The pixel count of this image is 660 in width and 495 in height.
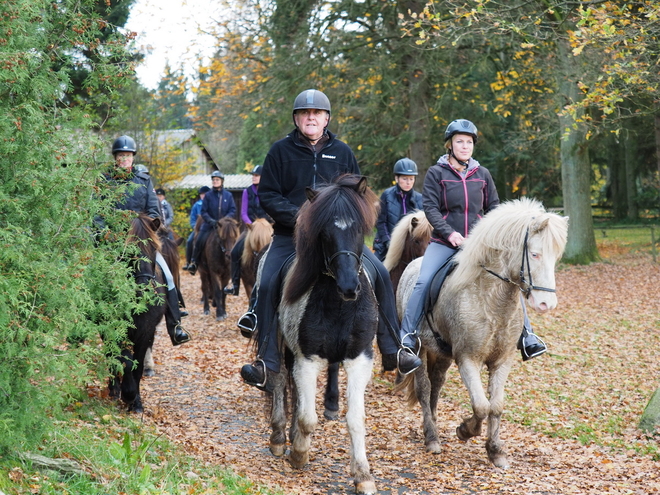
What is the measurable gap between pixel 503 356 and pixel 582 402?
128 inches

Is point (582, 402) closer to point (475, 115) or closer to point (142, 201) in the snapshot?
point (142, 201)

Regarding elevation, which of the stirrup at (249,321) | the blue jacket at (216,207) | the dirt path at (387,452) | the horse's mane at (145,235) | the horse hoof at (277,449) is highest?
the blue jacket at (216,207)

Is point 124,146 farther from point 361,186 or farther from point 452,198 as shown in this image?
point 452,198

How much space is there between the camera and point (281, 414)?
629cm

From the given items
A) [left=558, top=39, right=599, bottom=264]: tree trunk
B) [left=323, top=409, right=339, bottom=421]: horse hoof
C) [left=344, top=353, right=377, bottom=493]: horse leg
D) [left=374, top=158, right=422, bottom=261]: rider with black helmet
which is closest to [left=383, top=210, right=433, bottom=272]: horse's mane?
[left=374, top=158, right=422, bottom=261]: rider with black helmet

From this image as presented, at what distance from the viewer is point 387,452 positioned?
671cm

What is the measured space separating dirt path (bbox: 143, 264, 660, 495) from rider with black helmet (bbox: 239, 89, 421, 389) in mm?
900

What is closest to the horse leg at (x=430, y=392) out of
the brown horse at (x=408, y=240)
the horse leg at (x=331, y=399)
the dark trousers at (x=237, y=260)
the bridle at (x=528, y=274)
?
the horse leg at (x=331, y=399)

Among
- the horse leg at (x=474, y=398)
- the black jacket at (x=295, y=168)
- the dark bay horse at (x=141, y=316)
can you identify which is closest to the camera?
the horse leg at (x=474, y=398)

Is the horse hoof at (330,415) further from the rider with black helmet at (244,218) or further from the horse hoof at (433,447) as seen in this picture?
the rider with black helmet at (244,218)

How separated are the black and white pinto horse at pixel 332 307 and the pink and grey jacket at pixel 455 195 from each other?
1615 millimetres

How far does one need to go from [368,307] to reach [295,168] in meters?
1.50

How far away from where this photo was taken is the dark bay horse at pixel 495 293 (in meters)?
5.80

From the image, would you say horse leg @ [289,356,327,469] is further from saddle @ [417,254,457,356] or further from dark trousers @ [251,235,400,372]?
Result: saddle @ [417,254,457,356]
